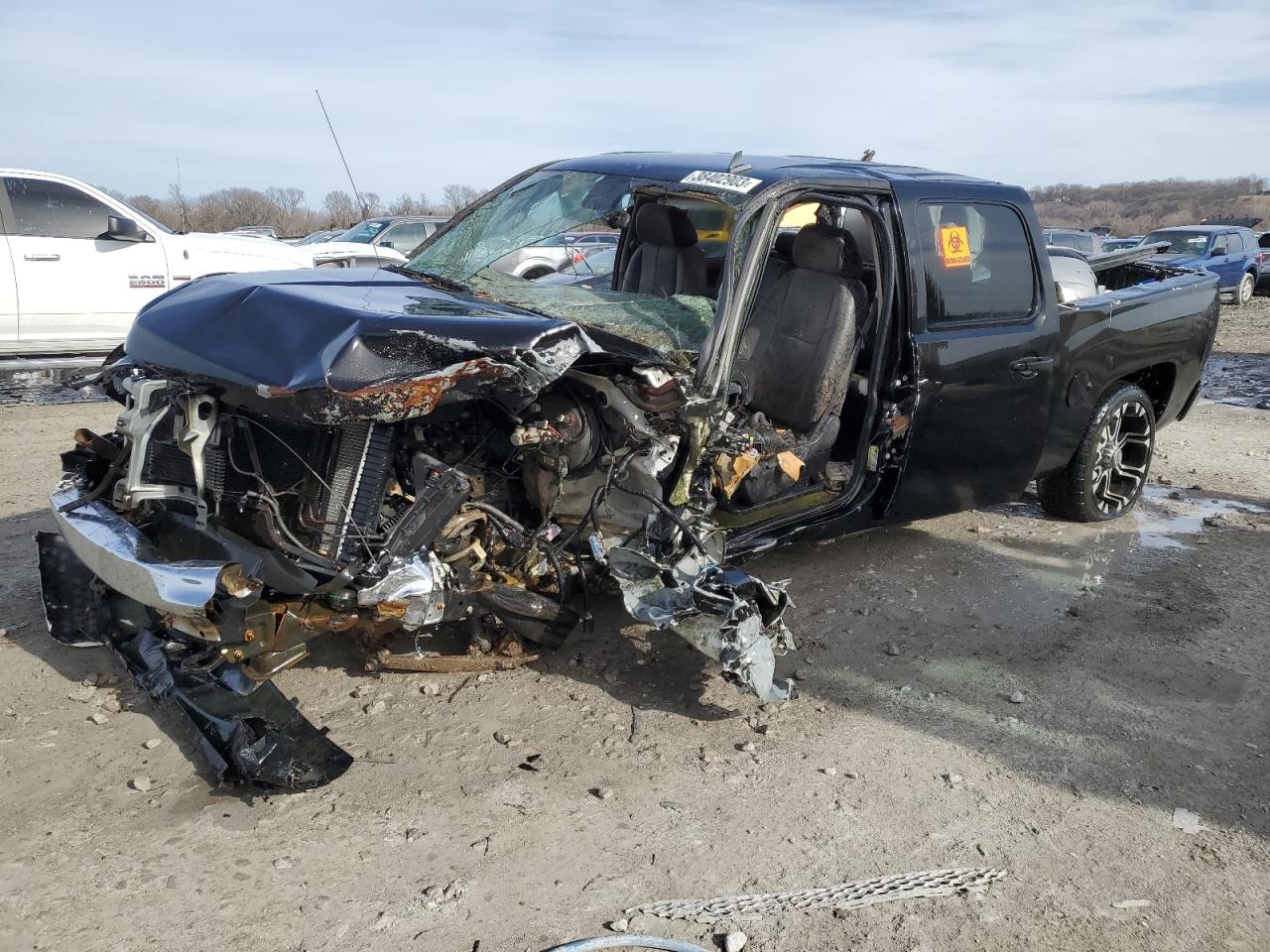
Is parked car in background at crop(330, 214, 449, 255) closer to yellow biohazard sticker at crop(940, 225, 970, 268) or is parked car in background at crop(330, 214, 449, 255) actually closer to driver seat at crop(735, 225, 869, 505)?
driver seat at crop(735, 225, 869, 505)

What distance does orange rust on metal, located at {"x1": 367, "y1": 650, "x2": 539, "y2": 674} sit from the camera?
382 centimetres

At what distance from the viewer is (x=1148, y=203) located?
2884 inches

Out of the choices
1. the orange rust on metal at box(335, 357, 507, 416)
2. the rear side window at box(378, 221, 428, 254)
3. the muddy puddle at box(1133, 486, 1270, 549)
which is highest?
the orange rust on metal at box(335, 357, 507, 416)

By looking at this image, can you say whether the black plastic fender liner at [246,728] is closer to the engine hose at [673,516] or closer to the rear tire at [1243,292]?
the engine hose at [673,516]

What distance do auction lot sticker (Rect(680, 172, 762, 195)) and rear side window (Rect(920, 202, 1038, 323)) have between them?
34.4 inches

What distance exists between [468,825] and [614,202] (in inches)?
104

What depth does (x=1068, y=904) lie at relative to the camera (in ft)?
9.01

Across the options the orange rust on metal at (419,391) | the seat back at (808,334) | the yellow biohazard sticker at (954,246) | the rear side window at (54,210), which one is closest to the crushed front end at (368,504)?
the orange rust on metal at (419,391)

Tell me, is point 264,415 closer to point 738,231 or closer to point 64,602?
point 64,602

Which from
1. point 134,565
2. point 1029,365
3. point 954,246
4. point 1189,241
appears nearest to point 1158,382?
point 1029,365

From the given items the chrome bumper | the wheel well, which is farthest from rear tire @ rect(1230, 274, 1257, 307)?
the chrome bumper

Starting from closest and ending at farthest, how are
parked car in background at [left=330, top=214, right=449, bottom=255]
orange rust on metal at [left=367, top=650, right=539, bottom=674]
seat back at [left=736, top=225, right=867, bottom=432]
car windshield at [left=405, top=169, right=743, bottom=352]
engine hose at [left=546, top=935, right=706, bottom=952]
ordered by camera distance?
engine hose at [left=546, top=935, right=706, bottom=952], orange rust on metal at [left=367, top=650, right=539, bottom=674], car windshield at [left=405, top=169, right=743, bottom=352], seat back at [left=736, top=225, right=867, bottom=432], parked car in background at [left=330, top=214, right=449, bottom=255]

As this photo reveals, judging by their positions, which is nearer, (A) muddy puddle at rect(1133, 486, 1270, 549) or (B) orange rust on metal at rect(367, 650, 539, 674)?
(B) orange rust on metal at rect(367, 650, 539, 674)

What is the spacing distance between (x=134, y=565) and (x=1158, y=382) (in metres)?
5.40
